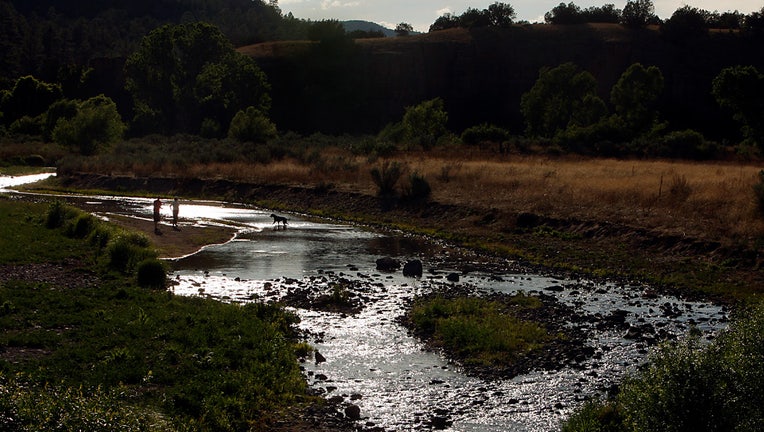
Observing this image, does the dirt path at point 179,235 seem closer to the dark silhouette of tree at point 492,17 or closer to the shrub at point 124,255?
the shrub at point 124,255

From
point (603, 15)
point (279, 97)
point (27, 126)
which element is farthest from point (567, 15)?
point (27, 126)

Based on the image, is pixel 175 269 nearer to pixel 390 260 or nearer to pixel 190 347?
pixel 390 260

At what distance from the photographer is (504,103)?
481 feet

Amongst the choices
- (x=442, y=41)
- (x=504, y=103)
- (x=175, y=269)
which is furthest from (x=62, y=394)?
(x=442, y=41)

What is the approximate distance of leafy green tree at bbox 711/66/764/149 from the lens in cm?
7300

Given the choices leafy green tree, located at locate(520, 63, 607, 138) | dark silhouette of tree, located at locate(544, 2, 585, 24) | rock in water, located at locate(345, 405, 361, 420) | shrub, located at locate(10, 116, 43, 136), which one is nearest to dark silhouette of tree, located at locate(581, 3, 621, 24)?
dark silhouette of tree, located at locate(544, 2, 585, 24)

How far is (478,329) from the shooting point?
21.5 meters

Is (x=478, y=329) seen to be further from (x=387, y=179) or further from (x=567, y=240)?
(x=387, y=179)

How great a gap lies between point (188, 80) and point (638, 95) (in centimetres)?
7081

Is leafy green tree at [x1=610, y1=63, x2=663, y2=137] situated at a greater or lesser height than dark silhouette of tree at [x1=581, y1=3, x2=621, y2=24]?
lesser

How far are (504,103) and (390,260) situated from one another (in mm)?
118143

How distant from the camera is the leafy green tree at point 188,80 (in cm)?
12125

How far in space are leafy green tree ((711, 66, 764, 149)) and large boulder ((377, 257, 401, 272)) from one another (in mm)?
54299

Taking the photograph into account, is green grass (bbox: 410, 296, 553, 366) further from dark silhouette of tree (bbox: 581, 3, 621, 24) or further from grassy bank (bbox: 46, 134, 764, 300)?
dark silhouette of tree (bbox: 581, 3, 621, 24)
